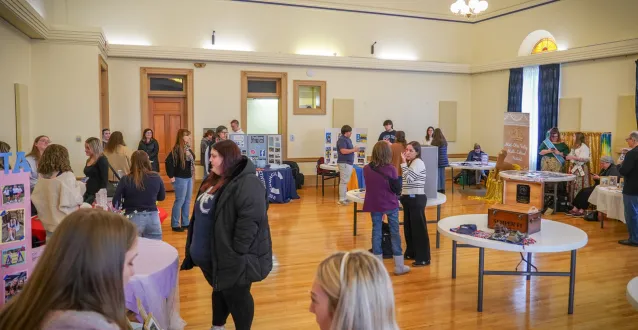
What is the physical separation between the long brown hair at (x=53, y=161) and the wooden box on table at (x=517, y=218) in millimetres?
3585

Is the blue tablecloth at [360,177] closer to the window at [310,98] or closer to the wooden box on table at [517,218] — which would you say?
the window at [310,98]

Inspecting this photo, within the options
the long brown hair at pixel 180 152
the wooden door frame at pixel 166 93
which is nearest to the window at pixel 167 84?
the wooden door frame at pixel 166 93

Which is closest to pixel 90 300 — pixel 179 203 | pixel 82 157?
pixel 179 203

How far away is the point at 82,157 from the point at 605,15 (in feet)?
33.4

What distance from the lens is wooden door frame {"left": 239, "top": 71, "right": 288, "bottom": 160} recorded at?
11.8 metres

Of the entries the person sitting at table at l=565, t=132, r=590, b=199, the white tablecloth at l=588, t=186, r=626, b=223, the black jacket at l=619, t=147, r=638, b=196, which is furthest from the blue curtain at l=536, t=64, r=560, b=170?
the black jacket at l=619, t=147, r=638, b=196

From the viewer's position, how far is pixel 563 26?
36.4 ft

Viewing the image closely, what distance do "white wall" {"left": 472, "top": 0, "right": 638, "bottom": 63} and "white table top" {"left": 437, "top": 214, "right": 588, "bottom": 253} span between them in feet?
22.5

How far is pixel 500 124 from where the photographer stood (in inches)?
515

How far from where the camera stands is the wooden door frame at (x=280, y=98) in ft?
38.7

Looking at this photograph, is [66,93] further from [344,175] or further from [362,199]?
[362,199]

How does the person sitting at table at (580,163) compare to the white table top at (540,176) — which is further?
the person sitting at table at (580,163)

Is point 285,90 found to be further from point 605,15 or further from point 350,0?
point 605,15

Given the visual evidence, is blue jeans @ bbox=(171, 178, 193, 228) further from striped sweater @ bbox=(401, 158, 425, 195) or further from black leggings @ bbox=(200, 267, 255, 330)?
black leggings @ bbox=(200, 267, 255, 330)
